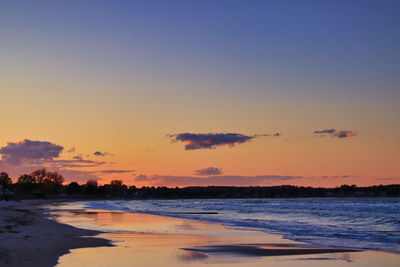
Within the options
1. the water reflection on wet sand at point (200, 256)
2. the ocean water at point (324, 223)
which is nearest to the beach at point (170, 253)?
the water reflection on wet sand at point (200, 256)

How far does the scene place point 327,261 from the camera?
14.0m

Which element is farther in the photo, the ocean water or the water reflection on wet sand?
the ocean water

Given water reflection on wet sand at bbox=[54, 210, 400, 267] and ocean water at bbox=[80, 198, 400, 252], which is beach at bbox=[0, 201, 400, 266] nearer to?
water reflection on wet sand at bbox=[54, 210, 400, 267]

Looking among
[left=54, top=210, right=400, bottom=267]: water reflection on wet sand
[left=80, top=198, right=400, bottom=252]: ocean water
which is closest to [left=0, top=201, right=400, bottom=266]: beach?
[left=54, top=210, right=400, bottom=267]: water reflection on wet sand

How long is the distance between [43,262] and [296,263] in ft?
25.5

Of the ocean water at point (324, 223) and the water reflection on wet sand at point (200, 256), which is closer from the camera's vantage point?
the water reflection on wet sand at point (200, 256)

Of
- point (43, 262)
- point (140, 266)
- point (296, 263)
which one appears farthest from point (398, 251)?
point (43, 262)

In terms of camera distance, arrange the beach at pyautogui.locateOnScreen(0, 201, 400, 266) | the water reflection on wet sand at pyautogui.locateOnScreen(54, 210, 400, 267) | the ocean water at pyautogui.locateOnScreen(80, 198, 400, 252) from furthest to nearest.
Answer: the ocean water at pyautogui.locateOnScreen(80, 198, 400, 252) < the water reflection on wet sand at pyautogui.locateOnScreen(54, 210, 400, 267) < the beach at pyautogui.locateOnScreen(0, 201, 400, 266)

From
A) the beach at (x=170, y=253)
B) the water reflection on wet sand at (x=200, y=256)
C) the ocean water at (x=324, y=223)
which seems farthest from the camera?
the ocean water at (x=324, y=223)

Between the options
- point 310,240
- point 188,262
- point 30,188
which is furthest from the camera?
point 30,188

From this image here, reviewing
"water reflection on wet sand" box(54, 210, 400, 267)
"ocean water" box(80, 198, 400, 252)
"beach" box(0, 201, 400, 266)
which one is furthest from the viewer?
"ocean water" box(80, 198, 400, 252)

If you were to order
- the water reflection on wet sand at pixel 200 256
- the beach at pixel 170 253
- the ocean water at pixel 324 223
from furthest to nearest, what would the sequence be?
the ocean water at pixel 324 223, the water reflection on wet sand at pixel 200 256, the beach at pixel 170 253

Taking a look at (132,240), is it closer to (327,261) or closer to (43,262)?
(43,262)

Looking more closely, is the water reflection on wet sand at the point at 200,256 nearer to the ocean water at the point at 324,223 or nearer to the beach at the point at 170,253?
the beach at the point at 170,253
